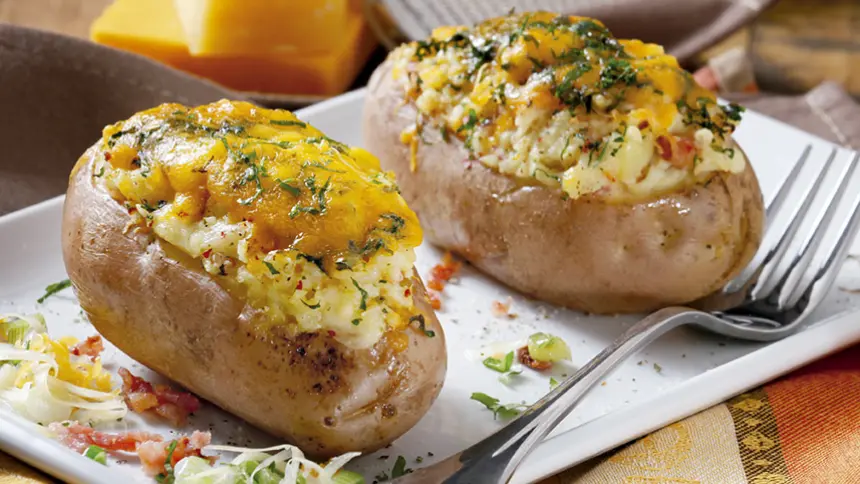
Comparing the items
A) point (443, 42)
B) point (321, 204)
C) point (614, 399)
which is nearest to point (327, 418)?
point (321, 204)

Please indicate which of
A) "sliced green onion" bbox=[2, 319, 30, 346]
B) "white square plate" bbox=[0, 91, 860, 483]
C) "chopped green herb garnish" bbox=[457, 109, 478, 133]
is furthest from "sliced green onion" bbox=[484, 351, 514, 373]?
"sliced green onion" bbox=[2, 319, 30, 346]

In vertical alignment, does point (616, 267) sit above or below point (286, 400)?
below

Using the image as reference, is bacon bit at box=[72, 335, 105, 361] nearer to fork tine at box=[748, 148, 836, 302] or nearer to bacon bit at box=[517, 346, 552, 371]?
bacon bit at box=[517, 346, 552, 371]

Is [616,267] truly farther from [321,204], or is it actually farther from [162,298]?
[162,298]

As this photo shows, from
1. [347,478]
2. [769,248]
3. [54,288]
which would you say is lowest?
[769,248]

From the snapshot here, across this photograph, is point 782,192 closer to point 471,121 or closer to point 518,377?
point 471,121

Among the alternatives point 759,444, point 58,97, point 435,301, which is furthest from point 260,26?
point 759,444
